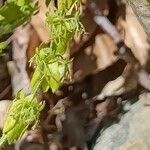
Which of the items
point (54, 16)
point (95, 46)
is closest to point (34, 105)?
point (54, 16)

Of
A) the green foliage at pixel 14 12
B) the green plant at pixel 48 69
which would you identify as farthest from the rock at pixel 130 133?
the green foliage at pixel 14 12

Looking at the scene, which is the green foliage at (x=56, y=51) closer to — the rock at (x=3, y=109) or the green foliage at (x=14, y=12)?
the green foliage at (x=14, y=12)

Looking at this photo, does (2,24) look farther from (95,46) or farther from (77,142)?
(77,142)

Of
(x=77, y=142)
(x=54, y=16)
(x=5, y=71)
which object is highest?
(x=54, y=16)

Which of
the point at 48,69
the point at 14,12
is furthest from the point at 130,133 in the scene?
the point at 14,12

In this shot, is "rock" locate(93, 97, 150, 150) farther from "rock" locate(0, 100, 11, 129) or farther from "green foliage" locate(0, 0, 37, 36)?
"green foliage" locate(0, 0, 37, 36)

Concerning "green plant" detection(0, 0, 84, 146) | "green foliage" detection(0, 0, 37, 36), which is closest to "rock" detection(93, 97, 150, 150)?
"green plant" detection(0, 0, 84, 146)
